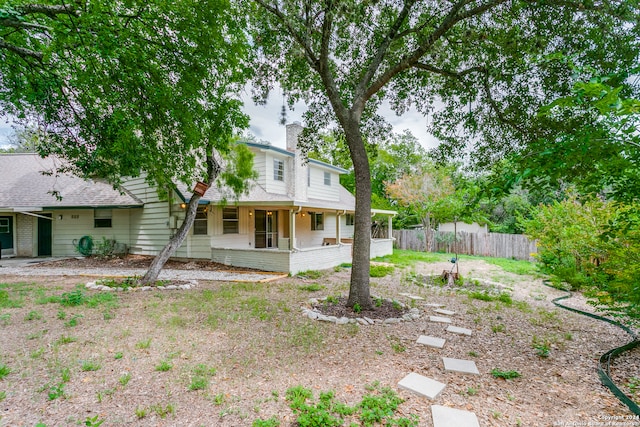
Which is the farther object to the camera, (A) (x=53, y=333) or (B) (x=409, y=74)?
(B) (x=409, y=74)

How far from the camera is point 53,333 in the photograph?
14.8 ft

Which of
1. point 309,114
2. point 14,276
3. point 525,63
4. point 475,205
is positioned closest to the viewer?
point 475,205

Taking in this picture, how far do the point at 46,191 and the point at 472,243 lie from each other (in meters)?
22.2

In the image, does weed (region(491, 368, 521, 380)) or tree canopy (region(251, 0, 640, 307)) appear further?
tree canopy (region(251, 0, 640, 307))

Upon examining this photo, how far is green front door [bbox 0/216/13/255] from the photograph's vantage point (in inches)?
540

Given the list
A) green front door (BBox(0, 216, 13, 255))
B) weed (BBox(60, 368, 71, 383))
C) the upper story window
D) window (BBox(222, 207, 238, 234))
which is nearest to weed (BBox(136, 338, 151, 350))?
weed (BBox(60, 368, 71, 383))

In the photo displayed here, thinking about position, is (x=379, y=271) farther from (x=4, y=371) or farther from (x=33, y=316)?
(x=4, y=371)

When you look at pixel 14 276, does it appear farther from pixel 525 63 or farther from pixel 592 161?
pixel 525 63

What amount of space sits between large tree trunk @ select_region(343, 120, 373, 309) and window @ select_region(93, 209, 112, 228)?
12.7 meters

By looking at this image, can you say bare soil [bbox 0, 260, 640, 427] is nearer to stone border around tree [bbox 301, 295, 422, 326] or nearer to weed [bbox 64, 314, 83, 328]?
weed [bbox 64, 314, 83, 328]

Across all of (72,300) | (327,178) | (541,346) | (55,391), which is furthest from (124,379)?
(327,178)

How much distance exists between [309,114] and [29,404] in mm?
7150

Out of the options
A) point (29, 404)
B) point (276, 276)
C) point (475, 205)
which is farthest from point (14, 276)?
point (475, 205)

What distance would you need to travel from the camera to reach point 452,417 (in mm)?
2639
